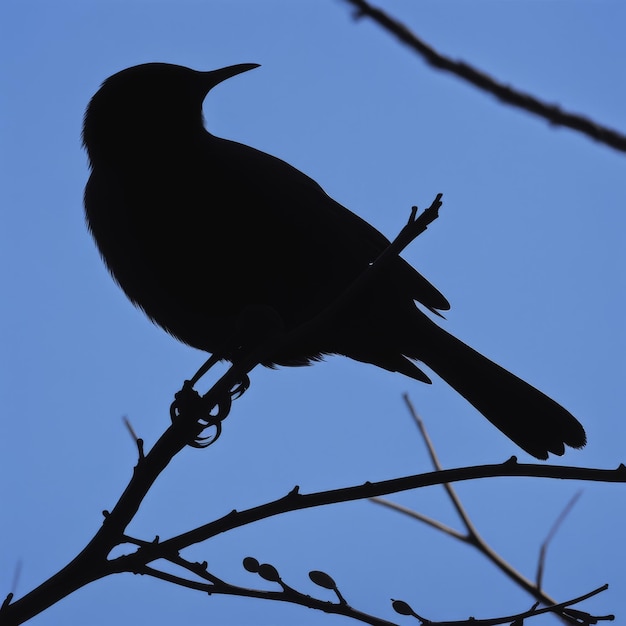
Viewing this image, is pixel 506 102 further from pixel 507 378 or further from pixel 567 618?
pixel 507 378

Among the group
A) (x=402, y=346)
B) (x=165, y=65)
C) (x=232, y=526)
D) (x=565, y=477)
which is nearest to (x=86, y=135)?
(x=165, y=65)

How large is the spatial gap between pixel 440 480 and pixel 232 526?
49 centimetres

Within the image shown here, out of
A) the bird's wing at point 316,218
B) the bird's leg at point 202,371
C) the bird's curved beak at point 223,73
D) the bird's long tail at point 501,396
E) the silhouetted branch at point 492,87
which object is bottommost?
the silhouetted branch at point 492,87

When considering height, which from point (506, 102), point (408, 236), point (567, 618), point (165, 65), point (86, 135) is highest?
point (165, 65)

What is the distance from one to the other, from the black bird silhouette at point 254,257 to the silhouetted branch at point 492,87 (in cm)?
198

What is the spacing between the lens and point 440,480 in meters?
2.01

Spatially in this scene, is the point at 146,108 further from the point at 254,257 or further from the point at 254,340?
the point at 254,340

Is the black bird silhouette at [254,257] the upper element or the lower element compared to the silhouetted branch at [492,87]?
upper

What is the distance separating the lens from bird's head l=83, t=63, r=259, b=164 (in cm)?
396

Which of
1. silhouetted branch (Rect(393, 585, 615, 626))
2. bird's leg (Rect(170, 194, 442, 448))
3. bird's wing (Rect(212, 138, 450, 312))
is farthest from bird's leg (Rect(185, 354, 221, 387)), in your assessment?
silhouetted branch (Rect(393, 585, 615, 626))

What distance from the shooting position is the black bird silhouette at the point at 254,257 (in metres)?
3.63

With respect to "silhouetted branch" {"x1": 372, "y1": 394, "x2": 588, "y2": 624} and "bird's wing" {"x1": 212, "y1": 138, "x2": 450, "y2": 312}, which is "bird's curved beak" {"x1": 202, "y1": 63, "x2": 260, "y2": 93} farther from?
"silhouetted branch" {"x1": 372, "y1": 394, "x2": 588, "y2": 624}

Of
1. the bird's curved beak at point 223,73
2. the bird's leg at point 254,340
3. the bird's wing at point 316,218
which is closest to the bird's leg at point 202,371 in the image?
the bird's leg at point 254,340

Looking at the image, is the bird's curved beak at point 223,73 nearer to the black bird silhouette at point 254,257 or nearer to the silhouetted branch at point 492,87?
the black bird silhouette at point 254,257
